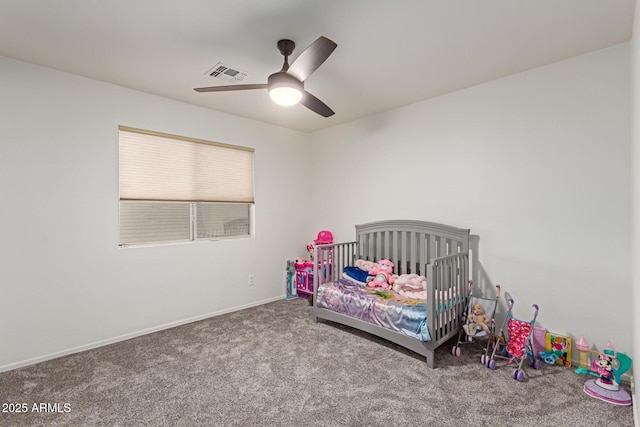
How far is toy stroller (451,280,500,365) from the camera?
2531 mm

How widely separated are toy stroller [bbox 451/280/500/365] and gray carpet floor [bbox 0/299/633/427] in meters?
0.09

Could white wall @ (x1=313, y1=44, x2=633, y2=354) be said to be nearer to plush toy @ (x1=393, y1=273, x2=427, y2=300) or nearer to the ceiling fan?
plush toy @ (x1=393, y1=273, x2=427, y2=300)

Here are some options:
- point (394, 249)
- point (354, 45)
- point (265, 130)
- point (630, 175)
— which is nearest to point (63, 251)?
point (265, 130)

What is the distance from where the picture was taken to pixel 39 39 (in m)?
2.09

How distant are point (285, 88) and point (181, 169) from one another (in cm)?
185

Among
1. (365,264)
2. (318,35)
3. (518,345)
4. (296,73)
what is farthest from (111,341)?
(518,345)

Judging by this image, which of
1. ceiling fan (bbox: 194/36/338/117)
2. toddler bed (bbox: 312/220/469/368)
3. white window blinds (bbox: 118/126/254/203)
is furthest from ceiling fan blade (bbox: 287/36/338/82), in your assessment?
white window blinds (bbox: 118/126/254/203)

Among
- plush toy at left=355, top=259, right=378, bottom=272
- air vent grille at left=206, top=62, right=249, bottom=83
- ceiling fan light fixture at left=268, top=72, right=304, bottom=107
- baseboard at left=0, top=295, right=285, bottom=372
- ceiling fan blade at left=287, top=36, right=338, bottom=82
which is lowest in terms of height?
baseboard at left=0, top=295, right=285, bottom=372

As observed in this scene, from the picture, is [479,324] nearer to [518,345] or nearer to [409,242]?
[518,345]

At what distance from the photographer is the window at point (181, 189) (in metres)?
2.99

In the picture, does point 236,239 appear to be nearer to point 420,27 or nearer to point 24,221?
point 24,221

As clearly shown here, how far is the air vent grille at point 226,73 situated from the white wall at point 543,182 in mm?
1817

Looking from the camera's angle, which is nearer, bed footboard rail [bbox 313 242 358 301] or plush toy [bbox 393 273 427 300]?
plush toy [bbox 393 273 427 300]

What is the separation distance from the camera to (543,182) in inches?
99.7
